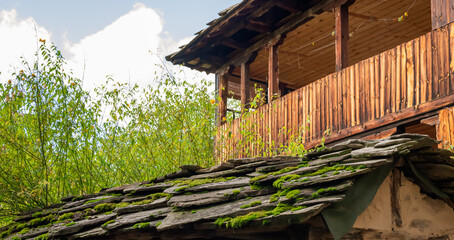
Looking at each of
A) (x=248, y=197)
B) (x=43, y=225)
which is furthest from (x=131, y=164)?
(x=248, y=197)

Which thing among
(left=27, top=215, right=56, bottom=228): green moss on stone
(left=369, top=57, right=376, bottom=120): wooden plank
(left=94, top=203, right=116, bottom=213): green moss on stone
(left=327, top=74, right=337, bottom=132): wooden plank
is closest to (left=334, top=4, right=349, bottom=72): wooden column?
(left=327, top=74, right=337, bottom=132): wooden plank

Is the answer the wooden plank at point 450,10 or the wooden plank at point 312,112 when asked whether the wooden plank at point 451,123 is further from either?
the wooden plank at point 312,112

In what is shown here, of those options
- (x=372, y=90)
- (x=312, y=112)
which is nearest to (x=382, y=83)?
(x=372, y=90)

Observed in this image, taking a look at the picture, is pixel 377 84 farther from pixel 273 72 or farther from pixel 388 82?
pixel 273 72

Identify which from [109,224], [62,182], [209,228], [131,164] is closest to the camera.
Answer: [209,228]

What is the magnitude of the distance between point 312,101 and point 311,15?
1.80 meters

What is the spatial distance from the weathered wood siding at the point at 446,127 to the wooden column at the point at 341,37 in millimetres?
2511

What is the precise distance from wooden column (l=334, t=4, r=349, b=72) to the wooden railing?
33 cm

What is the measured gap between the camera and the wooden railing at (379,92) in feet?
25.2

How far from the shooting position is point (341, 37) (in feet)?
32.6

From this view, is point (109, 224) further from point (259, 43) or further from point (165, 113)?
point (259, 43)

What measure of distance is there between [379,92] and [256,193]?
4.46 metres

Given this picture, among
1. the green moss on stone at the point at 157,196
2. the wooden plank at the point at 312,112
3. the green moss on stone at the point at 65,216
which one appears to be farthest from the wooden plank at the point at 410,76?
the green moss on stone at the point at 65,216

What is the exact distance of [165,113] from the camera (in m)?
9.88
